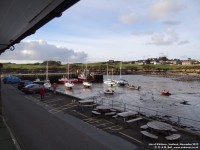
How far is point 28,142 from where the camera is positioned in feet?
44.6

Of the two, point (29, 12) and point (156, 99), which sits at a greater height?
point (29, 12)

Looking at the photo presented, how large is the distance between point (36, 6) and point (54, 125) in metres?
11.9

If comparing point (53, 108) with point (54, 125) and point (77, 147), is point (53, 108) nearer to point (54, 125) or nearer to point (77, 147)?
point (54, 125)

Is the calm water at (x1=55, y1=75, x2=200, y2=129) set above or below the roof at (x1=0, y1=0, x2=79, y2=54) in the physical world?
below

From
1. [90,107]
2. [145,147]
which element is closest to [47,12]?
[145,147]

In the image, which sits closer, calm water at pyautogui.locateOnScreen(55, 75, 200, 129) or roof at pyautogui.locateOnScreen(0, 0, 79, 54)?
roof at pyautogui.locateOnScreen(0, 0, 79, 54)

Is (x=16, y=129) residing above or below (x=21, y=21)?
below

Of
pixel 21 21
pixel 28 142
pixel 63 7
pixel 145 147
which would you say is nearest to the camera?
pixel 63 7

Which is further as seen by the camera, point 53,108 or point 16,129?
point 53,108

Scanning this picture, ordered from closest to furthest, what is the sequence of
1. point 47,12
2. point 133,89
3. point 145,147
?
point 47,12
point 145,147
point 133,89

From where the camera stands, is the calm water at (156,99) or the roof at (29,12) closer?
the roof at (29,12)

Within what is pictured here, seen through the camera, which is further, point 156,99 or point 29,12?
point 156,99

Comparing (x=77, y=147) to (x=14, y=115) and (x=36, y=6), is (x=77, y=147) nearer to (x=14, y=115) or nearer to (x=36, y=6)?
(x=36, y=6)

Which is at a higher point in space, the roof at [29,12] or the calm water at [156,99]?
the roof at [29,12]
